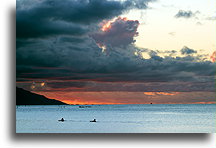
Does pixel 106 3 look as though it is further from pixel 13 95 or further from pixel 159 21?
pixel 13 95

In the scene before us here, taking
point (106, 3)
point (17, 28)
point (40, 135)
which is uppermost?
point (106, 3)

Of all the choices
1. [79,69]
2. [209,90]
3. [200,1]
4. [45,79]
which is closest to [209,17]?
[200,1]

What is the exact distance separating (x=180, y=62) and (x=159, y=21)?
5.13 ft

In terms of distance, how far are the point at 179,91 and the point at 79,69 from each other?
3.63m

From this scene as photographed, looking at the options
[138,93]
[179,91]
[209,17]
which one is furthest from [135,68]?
[209,17]

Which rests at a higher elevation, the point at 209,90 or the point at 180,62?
the point at 180,62

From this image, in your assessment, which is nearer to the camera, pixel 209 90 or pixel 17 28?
pixel 17 28

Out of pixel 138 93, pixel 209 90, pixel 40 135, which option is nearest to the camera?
pixel 40 135

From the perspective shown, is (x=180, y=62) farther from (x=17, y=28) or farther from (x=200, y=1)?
(x=17, y=28)

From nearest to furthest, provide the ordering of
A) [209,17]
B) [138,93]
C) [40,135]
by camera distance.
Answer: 1. [40,135]
2. [209,17]
3. [138,93]

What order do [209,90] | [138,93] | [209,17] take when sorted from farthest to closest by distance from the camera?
Answer: 1. [138,93]
2. [209,90]
3. [209,17]

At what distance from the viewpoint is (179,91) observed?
1203 centimetres

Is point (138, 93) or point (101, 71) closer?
point (101, 71)

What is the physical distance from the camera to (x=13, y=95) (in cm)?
997
